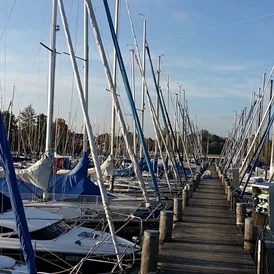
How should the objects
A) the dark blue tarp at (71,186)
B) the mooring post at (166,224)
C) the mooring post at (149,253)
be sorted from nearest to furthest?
the mooring post at (149,253)
the mooring post at (166,224)
the dark blue tarp at (71,186)

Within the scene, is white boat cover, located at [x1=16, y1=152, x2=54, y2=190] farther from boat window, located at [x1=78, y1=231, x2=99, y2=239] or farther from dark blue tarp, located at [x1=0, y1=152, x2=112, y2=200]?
boat window, located at [x1=78, y1=231, x2=99, y2=239]

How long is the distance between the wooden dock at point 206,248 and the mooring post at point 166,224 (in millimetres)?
235

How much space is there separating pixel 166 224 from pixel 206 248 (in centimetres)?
131

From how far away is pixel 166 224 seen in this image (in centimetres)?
1441

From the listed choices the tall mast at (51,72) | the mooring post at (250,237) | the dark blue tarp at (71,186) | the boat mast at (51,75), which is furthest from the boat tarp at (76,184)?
the mooring post at (250,237)

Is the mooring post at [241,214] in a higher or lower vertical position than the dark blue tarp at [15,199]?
lower

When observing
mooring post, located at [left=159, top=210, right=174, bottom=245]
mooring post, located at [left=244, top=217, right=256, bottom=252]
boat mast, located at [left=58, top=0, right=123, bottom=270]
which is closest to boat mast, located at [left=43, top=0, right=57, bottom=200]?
boat mast, located at [left=58, top=0, right=123, bottom=270]

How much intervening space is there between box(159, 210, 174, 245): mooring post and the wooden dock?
0.24m

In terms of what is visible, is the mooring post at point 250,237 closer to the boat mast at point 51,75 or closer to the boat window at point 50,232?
the boat window at point 50,232

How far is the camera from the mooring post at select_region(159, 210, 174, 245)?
1432 centimetres

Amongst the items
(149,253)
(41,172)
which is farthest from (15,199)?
(41,172)

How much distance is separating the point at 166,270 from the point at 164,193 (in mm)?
17619

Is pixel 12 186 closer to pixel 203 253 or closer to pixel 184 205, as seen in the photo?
pixel 203 253

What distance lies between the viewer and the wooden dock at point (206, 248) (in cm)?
1219
